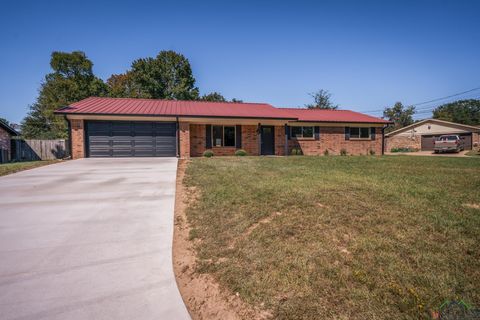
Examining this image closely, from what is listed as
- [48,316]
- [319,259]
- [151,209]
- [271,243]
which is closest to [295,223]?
[271,243]

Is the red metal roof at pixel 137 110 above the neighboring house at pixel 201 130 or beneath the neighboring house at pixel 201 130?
above

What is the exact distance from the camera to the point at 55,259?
2.64 m

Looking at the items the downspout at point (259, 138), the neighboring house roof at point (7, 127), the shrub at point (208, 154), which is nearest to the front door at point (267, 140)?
the downspout at point (259, 138)

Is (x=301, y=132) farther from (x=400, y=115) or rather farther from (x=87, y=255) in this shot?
(x=400, y=115)

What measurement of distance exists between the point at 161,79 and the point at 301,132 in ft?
76.8

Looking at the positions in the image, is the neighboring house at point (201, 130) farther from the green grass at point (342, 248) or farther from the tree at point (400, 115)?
the tree at point (400, 115)

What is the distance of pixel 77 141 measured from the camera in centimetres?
1286

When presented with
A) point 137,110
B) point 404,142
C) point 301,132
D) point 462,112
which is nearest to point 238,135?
point 301,132

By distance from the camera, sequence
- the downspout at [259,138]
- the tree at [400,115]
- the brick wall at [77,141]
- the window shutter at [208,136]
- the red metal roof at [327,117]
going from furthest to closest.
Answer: the tree at [400,115] → the red metal roof at [327,117] → the downspout at [259,138] → the window shutter at [208,136] → the brick wall at [77,141]

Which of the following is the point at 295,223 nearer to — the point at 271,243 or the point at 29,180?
the point at 271,243

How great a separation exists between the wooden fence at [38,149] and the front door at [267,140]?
13.8 m

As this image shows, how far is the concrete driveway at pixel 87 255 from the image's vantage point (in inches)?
78.1

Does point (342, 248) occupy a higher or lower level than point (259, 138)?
lower

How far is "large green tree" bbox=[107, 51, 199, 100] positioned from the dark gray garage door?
1996 cm
